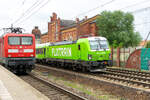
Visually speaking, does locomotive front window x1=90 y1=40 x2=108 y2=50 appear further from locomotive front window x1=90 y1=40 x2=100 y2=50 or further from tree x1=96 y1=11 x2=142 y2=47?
tree x1=96 y1=11 x2=142 y2=47

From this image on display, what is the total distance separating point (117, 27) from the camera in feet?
145

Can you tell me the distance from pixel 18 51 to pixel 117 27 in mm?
32021

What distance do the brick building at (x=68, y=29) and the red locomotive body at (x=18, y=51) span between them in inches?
1089

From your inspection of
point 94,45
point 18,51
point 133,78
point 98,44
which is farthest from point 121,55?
point 18,51

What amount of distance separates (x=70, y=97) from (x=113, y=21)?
36.6m

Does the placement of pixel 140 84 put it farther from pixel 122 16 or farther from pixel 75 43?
pixel 122 16

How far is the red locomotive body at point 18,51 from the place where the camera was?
50.8ft

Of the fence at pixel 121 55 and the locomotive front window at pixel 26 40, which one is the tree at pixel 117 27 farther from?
the locomotive front window at pixel 26 40

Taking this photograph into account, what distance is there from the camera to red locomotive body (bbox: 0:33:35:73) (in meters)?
15.5

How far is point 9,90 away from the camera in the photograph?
845cm

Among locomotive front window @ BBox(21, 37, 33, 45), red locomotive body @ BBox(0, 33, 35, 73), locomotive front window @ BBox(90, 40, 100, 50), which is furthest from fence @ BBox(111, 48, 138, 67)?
locomotive front window @ BBox(21, 37, 33, 45)

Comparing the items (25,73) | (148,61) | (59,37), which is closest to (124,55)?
(148,61)

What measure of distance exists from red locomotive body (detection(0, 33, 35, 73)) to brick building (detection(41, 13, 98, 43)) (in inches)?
1089

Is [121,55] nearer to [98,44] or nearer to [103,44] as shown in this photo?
[103,44]
